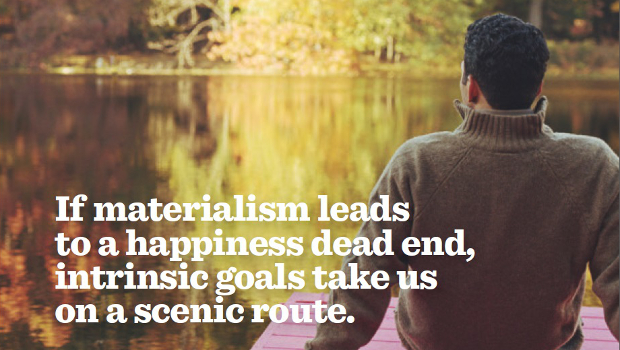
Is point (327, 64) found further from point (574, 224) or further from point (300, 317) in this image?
point (574, 224)

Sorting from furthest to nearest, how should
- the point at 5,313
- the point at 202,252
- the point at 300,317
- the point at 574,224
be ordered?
the point at 202,252 < the point at 5,313 < the point at 300,317 < the point at 574,224

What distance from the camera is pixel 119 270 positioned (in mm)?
7273

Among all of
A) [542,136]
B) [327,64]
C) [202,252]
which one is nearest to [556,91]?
[327,64]

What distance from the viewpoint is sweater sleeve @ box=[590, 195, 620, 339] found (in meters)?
1.95

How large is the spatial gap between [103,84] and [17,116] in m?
10.6

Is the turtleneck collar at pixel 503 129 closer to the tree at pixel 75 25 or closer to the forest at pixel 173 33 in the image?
the forest at pixel 173 33

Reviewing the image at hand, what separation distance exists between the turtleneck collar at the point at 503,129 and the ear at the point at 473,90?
2cm

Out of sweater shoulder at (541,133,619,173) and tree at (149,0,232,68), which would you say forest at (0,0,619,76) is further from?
sweater shoulder at (541,133,619,173)

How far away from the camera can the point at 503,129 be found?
6.45ft

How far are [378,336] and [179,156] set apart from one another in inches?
456

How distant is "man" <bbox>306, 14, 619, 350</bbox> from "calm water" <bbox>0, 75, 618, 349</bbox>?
3.46 metres

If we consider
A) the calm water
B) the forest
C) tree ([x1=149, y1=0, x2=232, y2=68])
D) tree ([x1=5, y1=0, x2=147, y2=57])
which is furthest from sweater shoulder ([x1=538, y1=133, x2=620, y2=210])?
tree ([x1=5, y1=0, x2=147, y2=57])

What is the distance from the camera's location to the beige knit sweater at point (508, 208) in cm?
196

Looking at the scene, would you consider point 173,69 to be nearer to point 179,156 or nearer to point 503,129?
point 179,156
